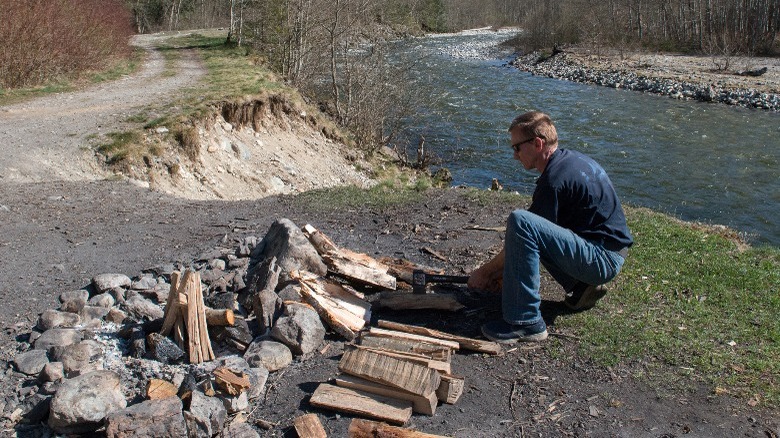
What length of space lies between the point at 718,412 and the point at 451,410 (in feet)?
5.15

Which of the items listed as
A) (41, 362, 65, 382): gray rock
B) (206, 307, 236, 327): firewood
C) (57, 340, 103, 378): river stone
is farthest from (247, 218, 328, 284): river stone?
(41, 362, 65, 382): gray rock

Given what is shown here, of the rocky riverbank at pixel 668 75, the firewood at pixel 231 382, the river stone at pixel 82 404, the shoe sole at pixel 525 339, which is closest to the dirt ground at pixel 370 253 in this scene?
the shoe sole at pixel 525 339

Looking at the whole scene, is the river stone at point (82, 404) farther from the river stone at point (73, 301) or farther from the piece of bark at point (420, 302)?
the piece of bark at point (420, 302)

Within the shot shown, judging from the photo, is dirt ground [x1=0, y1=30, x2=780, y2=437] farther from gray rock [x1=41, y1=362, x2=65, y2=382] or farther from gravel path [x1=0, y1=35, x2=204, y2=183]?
gray rock [x1=41, y1=362, x2=65, y2=382]

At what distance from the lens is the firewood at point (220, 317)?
491 cm

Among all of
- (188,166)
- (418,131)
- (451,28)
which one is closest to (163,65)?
(418,131)

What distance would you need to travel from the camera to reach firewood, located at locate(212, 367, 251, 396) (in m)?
4.18

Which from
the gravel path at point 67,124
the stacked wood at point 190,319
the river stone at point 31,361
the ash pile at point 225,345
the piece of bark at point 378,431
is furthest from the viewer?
the gravel path at point 67,124

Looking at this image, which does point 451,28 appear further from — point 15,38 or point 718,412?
point 718,412

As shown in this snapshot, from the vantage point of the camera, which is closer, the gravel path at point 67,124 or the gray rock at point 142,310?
the gray rock at point 142,310

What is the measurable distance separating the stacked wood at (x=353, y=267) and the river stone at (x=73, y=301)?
1.81 meters

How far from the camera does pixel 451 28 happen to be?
199 ft

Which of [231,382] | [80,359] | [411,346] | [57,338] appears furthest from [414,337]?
[57,338]

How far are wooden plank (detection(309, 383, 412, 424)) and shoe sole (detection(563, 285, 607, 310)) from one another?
70.1 inches
